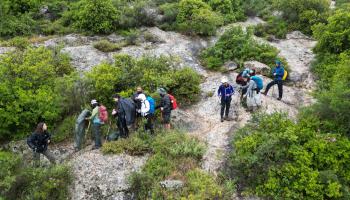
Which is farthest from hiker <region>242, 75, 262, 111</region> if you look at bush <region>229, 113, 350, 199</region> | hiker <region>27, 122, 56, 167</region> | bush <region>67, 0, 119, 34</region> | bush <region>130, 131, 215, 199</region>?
bush <region>67, 0, 119, 34</region>

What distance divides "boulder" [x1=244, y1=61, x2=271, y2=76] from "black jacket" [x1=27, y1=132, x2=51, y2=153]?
12118mm

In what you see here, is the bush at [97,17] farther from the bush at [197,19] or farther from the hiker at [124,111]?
the hiker at [124,111]

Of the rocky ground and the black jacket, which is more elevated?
the black jacket

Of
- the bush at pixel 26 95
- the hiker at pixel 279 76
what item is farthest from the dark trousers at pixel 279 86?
the bush at pixel 26 95

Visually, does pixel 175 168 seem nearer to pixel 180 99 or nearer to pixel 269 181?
pixel 269 181

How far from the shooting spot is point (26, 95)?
1586cm

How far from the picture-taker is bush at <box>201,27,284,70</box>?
22141 millimetres

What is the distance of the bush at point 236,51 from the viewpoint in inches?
872

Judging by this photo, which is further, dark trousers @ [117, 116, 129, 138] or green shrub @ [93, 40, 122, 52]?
green shrub @ [93, 40, 122, 52]

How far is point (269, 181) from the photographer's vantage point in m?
12.8

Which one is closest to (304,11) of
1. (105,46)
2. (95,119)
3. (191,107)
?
(191,107)

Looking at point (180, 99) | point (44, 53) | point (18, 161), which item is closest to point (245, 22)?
point (180, 99)

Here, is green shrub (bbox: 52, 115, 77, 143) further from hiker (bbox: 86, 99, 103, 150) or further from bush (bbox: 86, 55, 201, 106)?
hiker (bbox: 86, 99, 103, 150)

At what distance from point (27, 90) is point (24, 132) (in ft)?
6.16
